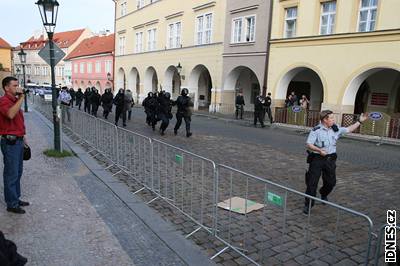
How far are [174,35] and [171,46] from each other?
1.06m

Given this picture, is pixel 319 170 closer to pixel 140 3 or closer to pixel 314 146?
pixel 314 146

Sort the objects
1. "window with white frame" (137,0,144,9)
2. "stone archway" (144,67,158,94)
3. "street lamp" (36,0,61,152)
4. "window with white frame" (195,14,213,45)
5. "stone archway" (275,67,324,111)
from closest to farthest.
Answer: "street lamp" (36,0,61,152), "stone archway" (275,67,324,111), "window with white frame" (195,14,213,45), "stone archway" (144,67,158,94), "window with white frame" (137,0,144,9)

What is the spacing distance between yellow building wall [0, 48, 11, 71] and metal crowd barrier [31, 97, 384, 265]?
3875 inches

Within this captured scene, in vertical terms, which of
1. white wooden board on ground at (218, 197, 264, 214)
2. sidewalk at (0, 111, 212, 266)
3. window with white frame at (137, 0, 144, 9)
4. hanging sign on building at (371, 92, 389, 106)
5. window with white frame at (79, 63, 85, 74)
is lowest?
sidewalk at (0, 111, 212, 266)

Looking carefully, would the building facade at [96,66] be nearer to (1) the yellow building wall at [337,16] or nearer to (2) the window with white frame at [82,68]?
(2) the window with white frame at [82,68]

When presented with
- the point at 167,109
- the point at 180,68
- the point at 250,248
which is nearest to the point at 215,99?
the point at 180,68

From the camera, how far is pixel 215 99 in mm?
27781

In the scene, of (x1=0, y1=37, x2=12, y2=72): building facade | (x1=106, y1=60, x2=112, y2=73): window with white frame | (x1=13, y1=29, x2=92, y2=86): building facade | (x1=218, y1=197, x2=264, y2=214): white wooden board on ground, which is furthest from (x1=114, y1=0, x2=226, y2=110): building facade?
(x1=0, y1=37, x2=12, y2=72): building facade

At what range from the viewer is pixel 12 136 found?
521 centimetres

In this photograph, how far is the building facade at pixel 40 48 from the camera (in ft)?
254

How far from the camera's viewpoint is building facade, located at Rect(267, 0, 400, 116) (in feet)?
54.9

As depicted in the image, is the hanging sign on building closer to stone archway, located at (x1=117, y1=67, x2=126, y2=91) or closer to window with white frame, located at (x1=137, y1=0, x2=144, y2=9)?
window with white frame, located at (x1=137, y1=0, x2=144, y2=9)

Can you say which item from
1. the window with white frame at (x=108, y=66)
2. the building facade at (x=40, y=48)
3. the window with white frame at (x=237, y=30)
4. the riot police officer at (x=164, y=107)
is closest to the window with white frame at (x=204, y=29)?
the window with white frame at (x=237, y=30)

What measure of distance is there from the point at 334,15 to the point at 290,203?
17.2m
